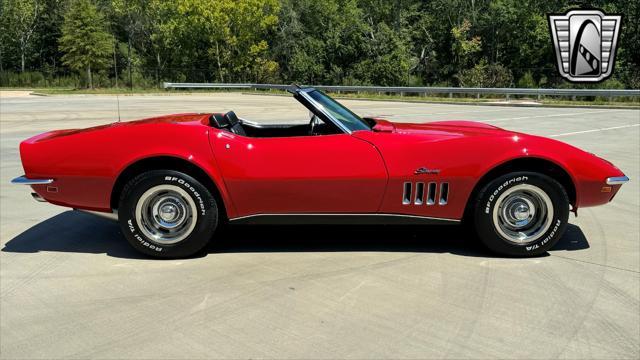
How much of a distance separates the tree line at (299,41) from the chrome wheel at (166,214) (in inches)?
1423

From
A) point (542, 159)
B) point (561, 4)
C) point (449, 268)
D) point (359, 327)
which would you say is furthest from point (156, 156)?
point (561, 4)

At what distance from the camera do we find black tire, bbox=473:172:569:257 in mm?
3938

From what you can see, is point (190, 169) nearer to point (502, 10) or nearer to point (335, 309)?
point (335, 309)

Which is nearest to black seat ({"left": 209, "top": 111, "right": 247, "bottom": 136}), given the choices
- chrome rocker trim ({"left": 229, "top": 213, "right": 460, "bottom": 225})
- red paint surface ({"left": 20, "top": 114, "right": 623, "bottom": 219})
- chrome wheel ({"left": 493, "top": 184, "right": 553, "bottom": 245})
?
red paint surface ({"left": 20, "top": 114, "right": 623, "bottom": 219})

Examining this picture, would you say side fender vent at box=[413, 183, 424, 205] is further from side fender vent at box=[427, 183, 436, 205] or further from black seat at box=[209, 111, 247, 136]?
black seat at box=[209, 111, 247, 136]

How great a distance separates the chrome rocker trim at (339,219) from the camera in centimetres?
398

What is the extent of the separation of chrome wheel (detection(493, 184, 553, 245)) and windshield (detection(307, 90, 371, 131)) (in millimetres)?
1134

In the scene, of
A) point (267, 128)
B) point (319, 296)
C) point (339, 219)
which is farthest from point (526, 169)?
point (267, 128)

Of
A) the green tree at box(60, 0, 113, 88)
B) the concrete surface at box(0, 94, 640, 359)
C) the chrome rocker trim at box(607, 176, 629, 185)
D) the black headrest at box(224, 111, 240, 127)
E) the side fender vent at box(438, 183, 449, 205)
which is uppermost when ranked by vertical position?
the green tree at box(60, 0, 113, 88)

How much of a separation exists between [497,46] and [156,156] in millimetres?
49642

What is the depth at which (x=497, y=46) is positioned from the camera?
49125mm

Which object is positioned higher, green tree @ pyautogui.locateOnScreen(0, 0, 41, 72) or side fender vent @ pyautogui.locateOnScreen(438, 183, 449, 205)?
green tree @ pyautogui.locateOnScreen(0, 0, 41, 72)

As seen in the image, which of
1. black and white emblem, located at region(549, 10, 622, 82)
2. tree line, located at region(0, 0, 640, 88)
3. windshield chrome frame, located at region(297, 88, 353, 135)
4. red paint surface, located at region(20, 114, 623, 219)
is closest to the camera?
red paint surface, located at region(20, 114, 623, 219)

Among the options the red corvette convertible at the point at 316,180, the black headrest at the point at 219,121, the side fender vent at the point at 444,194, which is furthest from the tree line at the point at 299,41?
the black headrest at the point at 219,121
